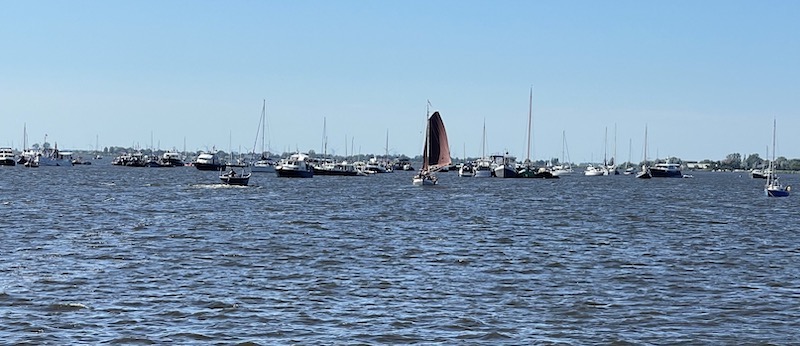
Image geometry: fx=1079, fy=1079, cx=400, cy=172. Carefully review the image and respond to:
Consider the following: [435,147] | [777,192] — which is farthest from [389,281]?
[435,147]

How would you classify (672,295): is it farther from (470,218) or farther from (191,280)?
(470,218)

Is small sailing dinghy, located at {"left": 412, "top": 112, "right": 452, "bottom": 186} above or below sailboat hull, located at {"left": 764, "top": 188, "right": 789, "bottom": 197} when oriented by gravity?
above

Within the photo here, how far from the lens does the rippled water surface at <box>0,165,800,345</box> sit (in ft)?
90.3

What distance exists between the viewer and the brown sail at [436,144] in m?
147

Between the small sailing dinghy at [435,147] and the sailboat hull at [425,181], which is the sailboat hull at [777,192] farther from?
the sailboat hull at [425,181]

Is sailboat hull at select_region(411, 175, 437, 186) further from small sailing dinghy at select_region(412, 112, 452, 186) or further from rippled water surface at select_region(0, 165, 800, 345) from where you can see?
rippled water surface at select_region(0, 165, 800, 345)

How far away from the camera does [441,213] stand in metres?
81.9

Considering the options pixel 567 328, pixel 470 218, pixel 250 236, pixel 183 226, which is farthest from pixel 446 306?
pixel 470 218

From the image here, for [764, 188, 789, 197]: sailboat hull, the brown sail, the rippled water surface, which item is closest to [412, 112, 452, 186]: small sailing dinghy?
the brown sail

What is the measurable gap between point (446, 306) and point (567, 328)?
428 cm

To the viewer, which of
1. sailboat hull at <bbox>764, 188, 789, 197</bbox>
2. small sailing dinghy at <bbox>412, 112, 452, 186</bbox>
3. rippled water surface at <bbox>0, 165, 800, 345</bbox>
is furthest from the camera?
small sailing dinghy at <bbox>412, 112, 452, 186</bbox>

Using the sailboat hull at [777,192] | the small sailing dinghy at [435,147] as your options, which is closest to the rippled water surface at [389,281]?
the sailboat hull at [777,192]

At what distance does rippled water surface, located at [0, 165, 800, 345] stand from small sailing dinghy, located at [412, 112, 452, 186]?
75.5 m

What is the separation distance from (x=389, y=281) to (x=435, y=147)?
366 ft
